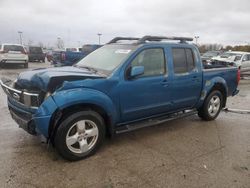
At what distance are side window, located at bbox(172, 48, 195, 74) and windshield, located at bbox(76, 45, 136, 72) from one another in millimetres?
1034

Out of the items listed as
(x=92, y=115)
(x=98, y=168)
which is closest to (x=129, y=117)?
(x=92, y=115)

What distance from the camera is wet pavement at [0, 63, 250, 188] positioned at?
3248 mm

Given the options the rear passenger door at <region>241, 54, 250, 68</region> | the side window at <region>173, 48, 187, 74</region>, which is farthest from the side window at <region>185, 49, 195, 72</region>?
the rear passenger door at <region>241, 54, 250, 68</region>

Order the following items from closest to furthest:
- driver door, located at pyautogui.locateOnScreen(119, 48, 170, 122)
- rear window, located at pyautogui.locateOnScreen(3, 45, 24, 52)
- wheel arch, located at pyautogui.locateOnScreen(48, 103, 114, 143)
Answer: wheel arch, located at pyautogui.locateOnScreen(48, 103, 114, 143)
driver door, located at pyautogui.locateOnScreen(119, 48, 170, 122)
rear window, located at pyautogui.locateOnScreen(3, 45, 24, 52)

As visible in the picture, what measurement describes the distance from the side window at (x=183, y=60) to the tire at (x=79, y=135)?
6.63 feet

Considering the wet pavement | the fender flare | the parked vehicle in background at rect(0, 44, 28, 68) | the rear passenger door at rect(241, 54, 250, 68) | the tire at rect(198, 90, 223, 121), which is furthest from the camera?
the parked vehicle in background at rect(0, 44, 28, 68)

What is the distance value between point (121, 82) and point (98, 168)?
4.60 feet

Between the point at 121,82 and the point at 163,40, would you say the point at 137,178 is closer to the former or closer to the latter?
the point at 121,82

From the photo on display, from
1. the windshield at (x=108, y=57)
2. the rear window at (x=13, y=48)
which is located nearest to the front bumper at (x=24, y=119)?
the windshield at (x=108, y=57)

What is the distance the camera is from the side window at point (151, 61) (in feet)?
14.4

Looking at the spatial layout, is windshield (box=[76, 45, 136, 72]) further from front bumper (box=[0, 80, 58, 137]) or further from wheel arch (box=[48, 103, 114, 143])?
front bumper (box=[0, 80, 58, 137])

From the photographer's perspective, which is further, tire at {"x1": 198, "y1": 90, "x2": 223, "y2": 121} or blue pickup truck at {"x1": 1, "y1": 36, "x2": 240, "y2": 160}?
tire at {"x1": 198, "y1": 90, "x2": 223, "y2": 121}

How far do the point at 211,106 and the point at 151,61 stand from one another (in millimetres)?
2432

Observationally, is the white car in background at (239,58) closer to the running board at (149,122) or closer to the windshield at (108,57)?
the running board at (149,122)
